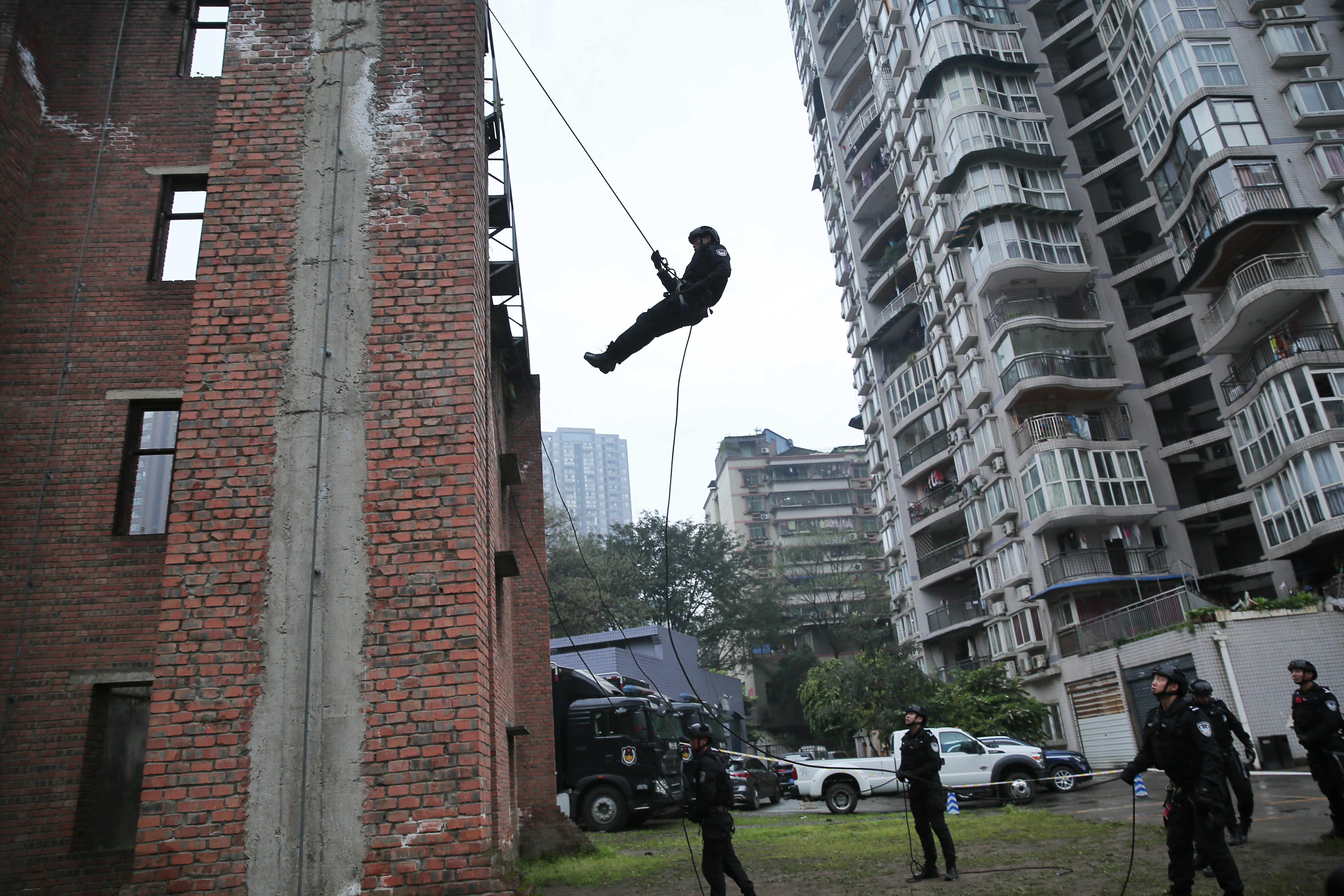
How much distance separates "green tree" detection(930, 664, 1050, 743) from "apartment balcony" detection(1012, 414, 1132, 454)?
1065cm

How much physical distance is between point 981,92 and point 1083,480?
1758 centimetres

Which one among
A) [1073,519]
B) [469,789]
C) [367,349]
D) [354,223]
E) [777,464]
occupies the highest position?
[777,464]

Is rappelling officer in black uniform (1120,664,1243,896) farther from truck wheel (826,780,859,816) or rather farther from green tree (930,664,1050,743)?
green tree (930,664,1050,743)

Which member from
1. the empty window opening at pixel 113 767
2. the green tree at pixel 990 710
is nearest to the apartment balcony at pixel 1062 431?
the green tree at pixel 990 710

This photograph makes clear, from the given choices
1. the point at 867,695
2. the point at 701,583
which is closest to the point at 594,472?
the point at 701,583

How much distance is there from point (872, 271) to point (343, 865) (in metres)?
47.9

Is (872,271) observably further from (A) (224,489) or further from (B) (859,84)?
(A) (224,489)

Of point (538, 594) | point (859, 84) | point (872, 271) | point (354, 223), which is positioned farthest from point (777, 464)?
point (354, 223)

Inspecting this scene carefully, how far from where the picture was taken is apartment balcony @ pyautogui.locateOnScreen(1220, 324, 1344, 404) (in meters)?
26.2

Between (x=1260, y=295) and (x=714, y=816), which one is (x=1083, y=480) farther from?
(x=714, y=816)

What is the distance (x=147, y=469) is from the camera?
9844mm

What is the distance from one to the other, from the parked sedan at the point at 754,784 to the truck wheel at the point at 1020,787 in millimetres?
6740

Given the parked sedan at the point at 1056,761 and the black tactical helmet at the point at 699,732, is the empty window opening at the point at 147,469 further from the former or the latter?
the parked sedan at the point at 1056,761

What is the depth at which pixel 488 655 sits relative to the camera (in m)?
6.71
